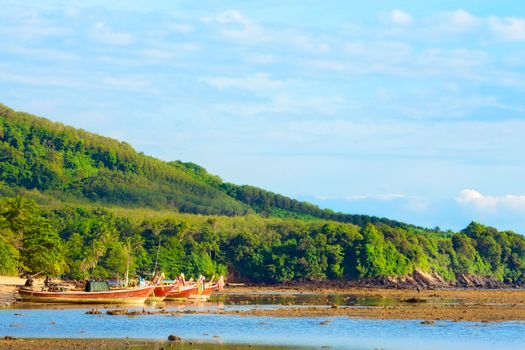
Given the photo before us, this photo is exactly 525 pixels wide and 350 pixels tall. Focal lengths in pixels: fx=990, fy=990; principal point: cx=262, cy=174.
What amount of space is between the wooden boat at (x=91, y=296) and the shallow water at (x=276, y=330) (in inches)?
301

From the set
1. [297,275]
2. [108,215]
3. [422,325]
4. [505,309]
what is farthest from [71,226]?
[422,325]

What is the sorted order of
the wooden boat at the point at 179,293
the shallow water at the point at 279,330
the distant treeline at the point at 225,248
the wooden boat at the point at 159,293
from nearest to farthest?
the shallow water at the point at 279,330
the wooden boat at the point at 159,293
the wooden boat at the point at 179,293
the distant treeline at the point at 225,248

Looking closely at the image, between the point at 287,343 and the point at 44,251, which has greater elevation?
the point at 44,251

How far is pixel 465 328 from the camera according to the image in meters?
60.1

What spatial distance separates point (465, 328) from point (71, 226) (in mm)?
114480

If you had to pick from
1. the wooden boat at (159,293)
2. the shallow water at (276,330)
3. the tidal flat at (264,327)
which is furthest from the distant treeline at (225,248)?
the shallow water at (276,330)

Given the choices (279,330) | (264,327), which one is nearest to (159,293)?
(264,327)

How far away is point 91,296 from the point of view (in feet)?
269

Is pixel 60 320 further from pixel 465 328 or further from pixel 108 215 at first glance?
pixel 108 215

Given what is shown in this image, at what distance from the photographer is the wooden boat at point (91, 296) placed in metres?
79.8

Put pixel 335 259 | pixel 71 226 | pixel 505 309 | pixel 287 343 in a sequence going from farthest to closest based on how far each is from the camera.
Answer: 1. pixel 335 259
2. pixel 71 226
3. pixel 505 309
4. pixel 287 343

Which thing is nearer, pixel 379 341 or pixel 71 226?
pixel 379 341

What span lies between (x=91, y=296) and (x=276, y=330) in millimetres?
27305

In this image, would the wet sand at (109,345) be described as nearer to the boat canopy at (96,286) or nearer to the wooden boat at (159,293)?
the boat canopy at (96,286)
